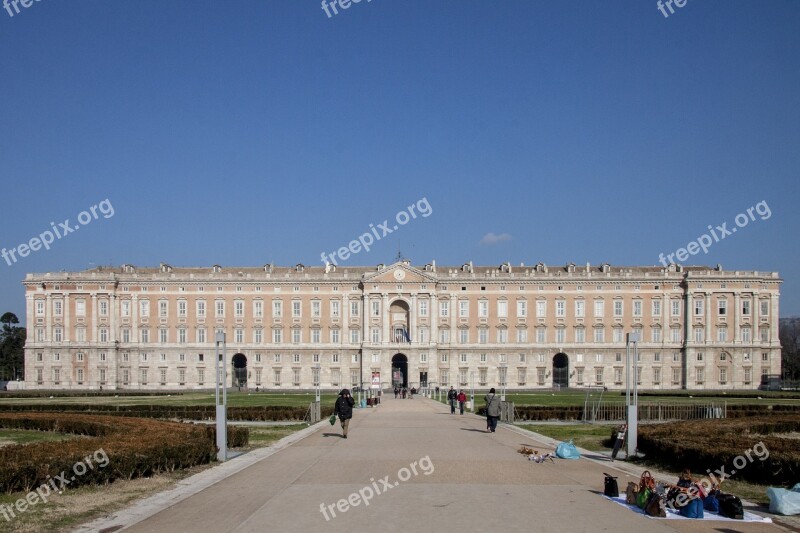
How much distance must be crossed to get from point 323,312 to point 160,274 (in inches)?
735

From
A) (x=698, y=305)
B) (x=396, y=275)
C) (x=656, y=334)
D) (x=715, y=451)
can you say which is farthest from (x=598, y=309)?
(x=715, y=451)

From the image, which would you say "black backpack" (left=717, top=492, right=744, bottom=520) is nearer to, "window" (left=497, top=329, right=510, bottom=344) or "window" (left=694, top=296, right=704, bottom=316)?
"window" (left=497, top=329, right=510, bottom=344)

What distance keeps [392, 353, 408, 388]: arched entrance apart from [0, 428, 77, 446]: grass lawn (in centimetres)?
6466

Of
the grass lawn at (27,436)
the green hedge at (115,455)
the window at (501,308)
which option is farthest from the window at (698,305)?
the green hedge at (115,455)

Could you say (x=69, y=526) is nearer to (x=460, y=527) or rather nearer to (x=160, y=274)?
(x=460, y=527)

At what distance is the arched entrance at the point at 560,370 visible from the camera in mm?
95750

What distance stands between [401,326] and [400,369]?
5095 millimetres

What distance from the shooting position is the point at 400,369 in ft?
323

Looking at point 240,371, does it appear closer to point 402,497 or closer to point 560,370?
point 560,370

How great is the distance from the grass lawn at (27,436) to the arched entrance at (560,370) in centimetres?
6972

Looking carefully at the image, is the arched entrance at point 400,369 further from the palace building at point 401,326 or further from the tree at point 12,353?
the tree at point 12,353

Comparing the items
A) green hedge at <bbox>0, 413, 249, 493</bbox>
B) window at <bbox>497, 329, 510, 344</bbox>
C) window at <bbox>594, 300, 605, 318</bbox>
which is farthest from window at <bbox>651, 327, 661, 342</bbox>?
green hedge at <bbox>0, 413, 249, 493</bbox>

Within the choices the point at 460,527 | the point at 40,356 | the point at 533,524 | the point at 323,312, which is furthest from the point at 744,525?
the point at 40,356

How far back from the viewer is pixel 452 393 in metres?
46.9
